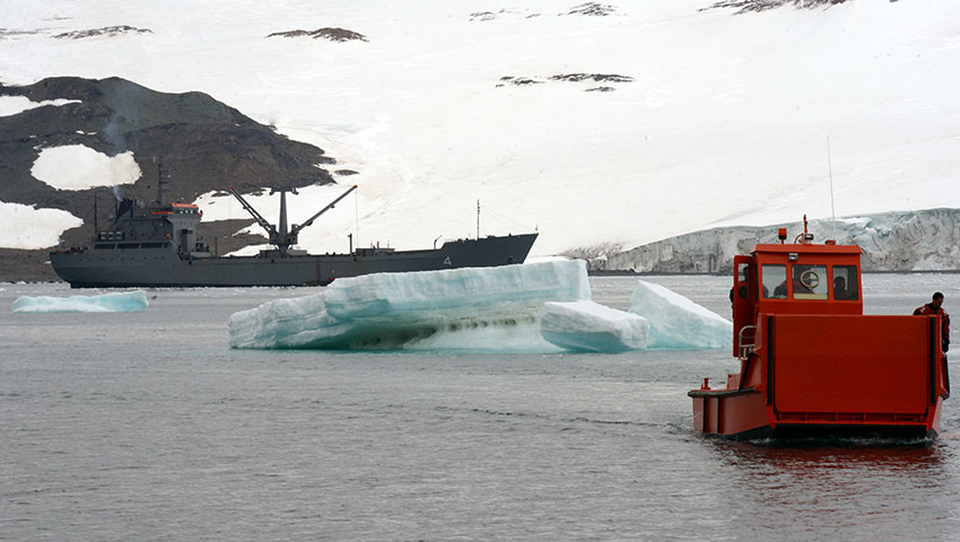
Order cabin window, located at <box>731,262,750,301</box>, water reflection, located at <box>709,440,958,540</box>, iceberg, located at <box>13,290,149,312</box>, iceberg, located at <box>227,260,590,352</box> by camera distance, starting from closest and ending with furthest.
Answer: water reflection, located at <box>709,440,958,540</box>, cabin window, located at <box>731,262,750,301</box>, iceberg, located at <box>227,260,590,352</box>, iceberg, located at <box>13,290,149,312</box>

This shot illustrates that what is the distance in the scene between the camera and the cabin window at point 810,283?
17.6 meters

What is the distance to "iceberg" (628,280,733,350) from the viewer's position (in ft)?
106

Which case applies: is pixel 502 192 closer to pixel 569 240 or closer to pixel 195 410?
pixel 569 240

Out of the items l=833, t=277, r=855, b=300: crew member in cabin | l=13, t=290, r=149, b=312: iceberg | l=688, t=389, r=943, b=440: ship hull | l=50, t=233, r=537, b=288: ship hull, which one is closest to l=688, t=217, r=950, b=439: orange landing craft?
l=688, t=389, r=943, b=440: ship hull

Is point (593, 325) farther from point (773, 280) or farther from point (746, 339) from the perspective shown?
point (773, 280)

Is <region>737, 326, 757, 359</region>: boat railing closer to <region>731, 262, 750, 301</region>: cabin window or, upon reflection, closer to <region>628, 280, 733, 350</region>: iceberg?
<region>731, 262, 750, 301</region>: cabin window

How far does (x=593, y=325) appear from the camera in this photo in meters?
31.0

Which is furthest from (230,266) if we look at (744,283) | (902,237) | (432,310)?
(744,283)

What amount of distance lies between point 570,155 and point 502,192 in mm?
12135

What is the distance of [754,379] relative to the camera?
17047 mm

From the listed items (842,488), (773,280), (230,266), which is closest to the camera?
(842,488)

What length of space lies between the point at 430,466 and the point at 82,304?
50.0m

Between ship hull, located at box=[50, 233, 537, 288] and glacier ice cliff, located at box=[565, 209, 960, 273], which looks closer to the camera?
glacier ice cliff, located at box=[565, 209, 960, 273]

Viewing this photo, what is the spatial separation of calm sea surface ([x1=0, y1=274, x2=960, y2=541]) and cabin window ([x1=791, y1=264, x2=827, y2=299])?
2.20 meters
